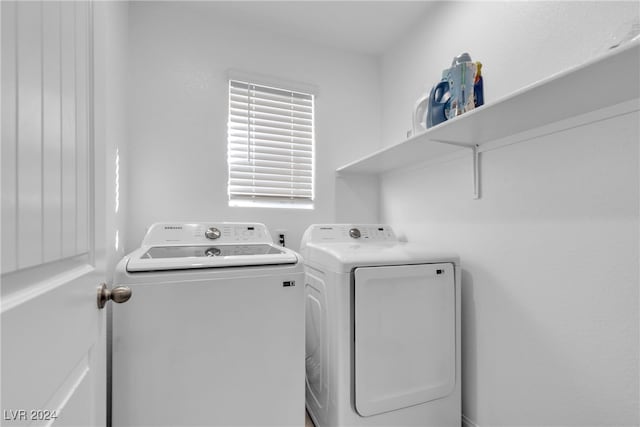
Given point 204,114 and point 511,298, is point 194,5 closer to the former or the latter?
point 204,114

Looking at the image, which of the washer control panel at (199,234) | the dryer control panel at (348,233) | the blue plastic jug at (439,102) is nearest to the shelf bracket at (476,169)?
the blue plastic jug at (439,102)

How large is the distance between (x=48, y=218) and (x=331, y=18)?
7.36ft

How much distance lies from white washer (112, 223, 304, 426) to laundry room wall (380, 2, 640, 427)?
40.3 inches

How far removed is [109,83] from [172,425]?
1469mm

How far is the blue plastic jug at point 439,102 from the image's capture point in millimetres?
1491

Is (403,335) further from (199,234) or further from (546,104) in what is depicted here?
(199,234)

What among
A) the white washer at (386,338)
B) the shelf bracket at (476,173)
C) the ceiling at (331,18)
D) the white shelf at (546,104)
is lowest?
the white washer at (386,338)

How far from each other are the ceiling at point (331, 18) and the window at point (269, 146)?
0.46m

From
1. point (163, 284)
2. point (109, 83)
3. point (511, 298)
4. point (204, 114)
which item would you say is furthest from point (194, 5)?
point (511, 298)

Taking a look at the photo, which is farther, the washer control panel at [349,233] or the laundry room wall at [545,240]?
the washer control panel at [349,233]

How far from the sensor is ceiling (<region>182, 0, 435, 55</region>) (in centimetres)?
197

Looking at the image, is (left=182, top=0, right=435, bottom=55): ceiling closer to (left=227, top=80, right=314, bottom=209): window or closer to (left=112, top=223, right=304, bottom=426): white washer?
(left=227, top=80, right=314, bottom=209): window

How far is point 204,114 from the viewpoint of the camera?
2068mm

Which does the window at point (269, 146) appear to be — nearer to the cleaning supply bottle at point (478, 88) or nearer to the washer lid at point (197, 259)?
the washer lid at point (197, 259)
